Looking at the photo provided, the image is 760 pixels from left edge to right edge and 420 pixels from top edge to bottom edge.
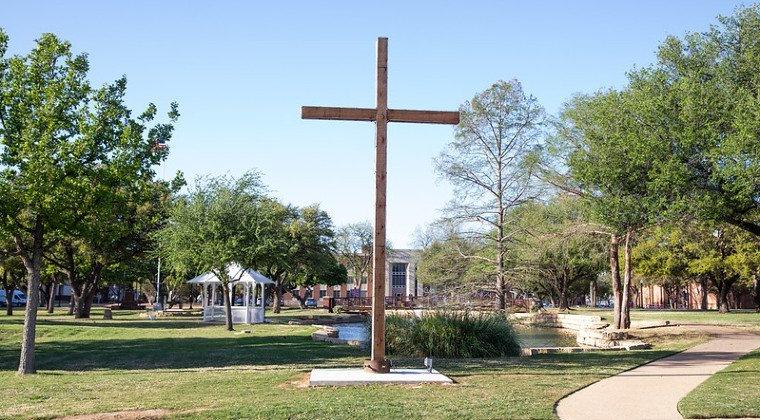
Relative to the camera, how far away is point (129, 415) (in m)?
9.12

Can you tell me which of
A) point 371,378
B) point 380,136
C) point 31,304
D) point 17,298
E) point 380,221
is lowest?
point 371,378

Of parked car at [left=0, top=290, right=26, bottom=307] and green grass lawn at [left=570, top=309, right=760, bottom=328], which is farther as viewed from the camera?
parked car at [left=0, top=290, right=26, bottom=307]

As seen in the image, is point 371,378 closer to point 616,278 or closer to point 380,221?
point 380,221

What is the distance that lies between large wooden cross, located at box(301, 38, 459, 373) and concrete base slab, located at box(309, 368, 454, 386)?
0.31 m

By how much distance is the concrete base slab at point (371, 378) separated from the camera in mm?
11406

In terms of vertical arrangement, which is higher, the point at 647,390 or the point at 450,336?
the point at 450,336

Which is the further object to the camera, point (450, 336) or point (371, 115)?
point (450, 336)

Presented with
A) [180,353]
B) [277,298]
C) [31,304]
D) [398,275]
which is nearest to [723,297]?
[277,298]

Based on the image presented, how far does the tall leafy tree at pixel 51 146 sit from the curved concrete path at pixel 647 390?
35.5 ft

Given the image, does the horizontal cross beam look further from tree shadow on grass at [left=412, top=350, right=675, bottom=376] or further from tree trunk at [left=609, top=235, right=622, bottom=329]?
tree trunk at [left=609, top=235, right=622, bottom=329]

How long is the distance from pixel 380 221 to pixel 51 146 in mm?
7844

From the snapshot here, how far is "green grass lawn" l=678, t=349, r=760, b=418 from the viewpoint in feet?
30.0

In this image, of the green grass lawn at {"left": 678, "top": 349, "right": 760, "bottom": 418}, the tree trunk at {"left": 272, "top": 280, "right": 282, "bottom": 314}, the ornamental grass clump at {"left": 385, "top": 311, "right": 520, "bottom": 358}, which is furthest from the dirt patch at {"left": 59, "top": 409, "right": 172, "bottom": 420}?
the tree trunk at {"left": 272, "top": 280, "right": 282, "bottom": 314}

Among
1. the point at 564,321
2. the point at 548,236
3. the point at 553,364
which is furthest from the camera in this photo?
the point at 564,321
